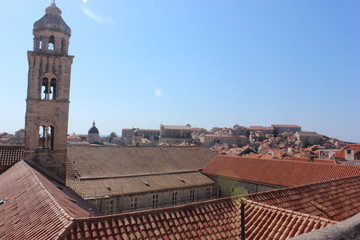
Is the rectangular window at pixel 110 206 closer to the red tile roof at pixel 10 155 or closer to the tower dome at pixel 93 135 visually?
the red tile roof at pixel 10 155

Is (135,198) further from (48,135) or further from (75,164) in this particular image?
(48,135)

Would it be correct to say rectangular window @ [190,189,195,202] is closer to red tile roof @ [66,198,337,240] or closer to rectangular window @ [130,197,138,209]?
rectangular window @ [130,197,138,209]

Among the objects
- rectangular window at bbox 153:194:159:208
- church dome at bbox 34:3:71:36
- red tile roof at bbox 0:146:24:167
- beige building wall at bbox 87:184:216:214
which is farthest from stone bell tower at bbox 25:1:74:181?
rectangular window at bbox 153:194:159:208

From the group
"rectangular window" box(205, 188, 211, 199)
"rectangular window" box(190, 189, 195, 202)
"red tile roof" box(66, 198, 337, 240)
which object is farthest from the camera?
"rectangular window" box(205, 188, 211, 199)

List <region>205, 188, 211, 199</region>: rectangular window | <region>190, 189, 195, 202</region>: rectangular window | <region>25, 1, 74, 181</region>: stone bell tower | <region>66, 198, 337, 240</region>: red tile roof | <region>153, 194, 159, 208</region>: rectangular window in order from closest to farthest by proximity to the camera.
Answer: <region>66, 198, 337, 240</region>: red tile roof
<region>25, 1, 74, 181</region>: stone bell tower
<region>153, 194, 159, 208</region>: rectangular window
<region>190, 189, 195, 202</region>: rectangular window
<region>205, 188, 211, 199</region>: rectangular window

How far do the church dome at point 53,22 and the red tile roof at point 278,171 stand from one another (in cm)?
2014

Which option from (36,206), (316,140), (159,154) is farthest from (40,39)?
(316,140)

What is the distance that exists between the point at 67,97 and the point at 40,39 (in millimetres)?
4197

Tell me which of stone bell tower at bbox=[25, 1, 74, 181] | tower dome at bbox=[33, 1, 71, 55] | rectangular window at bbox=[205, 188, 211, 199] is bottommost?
rectangular window at bbox=[205, 188, 211, 199]

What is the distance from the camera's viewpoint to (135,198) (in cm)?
2266

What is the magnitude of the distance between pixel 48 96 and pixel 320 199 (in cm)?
1629

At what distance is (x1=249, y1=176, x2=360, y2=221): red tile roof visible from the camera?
9938 millimetres

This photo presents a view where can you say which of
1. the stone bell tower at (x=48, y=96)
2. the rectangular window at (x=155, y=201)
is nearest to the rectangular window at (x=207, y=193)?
the rectangular window at (x=155, y=201)

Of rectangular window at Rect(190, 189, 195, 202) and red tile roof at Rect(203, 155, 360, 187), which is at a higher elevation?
red tile roof at Rect(203, 155, 360, 187)
